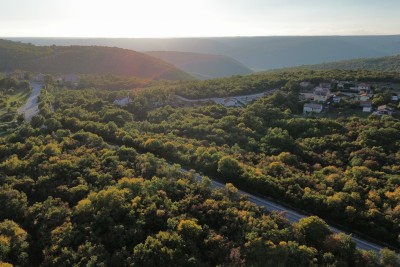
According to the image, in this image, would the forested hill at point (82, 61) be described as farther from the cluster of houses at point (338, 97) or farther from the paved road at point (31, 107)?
the cluster of houses at point (338, 97)

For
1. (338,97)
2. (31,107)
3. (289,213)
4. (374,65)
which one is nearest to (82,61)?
(31,107)

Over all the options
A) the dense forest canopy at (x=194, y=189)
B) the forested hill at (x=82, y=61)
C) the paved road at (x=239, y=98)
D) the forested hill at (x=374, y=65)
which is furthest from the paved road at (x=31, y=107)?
the forested hill at (x=374, y=65)

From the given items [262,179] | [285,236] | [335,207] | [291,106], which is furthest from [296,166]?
[291,106]

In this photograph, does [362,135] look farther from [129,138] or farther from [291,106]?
[129,138]

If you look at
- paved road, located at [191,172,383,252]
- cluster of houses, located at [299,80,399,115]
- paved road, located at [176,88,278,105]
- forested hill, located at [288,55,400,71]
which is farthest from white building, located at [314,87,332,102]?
forested hill, located at [288,55,400,71]

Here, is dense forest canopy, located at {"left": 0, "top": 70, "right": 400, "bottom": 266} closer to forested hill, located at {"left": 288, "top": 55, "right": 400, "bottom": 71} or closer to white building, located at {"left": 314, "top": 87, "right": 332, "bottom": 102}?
white building, located at {"left": 314, "top": 87, "right": 332, "bottom": 102}
